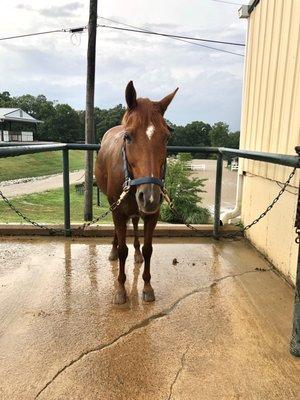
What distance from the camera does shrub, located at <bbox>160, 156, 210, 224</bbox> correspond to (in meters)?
11.4

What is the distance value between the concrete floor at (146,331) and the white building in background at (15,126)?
4760 centimetres

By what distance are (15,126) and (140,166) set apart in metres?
56.1

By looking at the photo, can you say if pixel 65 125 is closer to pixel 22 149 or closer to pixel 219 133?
pixel 219 133

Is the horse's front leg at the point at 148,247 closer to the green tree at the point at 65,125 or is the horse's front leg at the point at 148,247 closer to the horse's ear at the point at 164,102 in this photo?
the horse's ear at the point at 164,102

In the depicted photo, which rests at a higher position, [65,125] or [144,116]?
[65,125]

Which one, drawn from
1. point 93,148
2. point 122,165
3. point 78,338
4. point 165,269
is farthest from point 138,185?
point 93,148

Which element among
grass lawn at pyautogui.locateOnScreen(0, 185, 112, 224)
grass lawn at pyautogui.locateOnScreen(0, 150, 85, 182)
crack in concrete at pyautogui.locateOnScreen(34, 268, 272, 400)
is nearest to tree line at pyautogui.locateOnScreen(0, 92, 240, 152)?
grass lawn at pyautogui.locateOnScreen(0, 150, 85, 182)

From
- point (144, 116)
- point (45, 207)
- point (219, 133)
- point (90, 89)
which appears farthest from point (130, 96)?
point (219, 133)

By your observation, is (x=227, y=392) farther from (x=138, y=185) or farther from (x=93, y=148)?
(x=93, y=148)

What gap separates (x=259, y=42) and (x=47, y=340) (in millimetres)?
4119

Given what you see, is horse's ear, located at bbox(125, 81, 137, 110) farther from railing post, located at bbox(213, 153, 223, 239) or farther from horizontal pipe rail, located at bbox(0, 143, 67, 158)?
railing post, located at bbox(213, 153, 223, 239)

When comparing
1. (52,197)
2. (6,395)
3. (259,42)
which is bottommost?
(52,197)

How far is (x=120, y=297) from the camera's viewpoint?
319 centimetres

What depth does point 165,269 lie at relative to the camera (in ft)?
13.2
